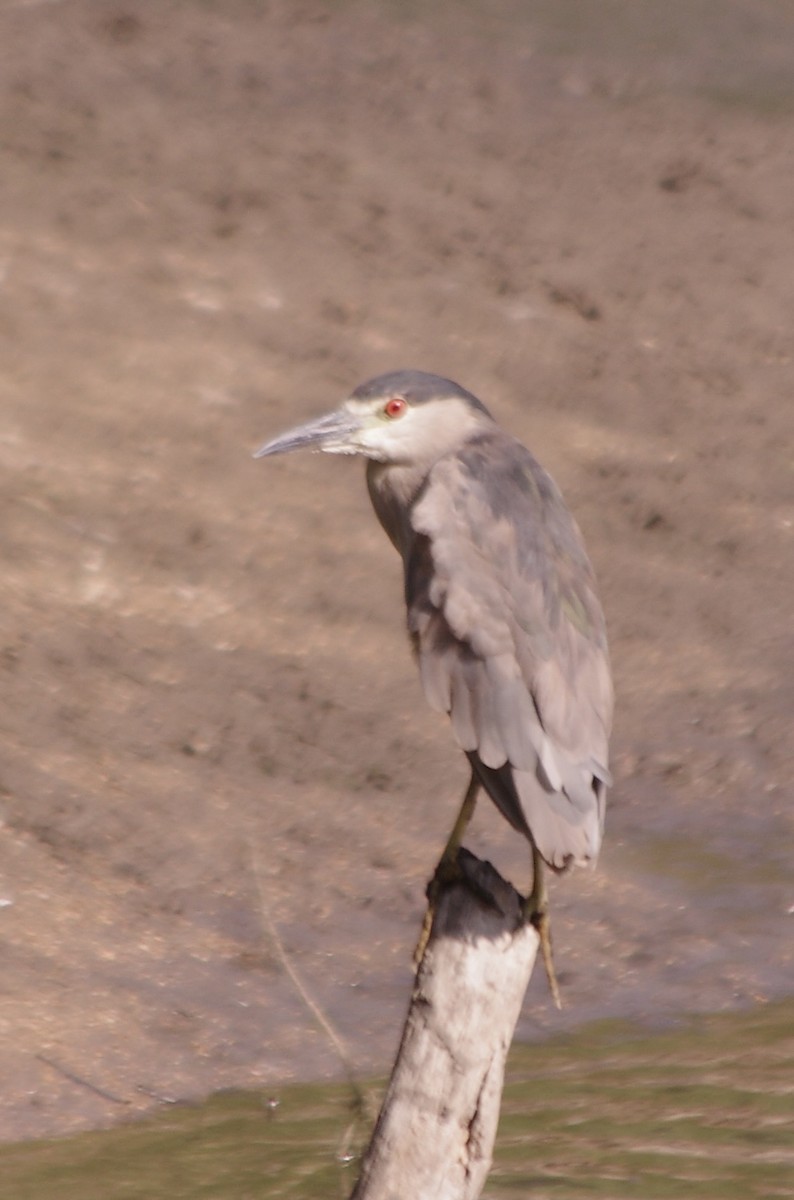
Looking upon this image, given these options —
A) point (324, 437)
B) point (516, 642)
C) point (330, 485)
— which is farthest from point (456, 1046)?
point (330, 485)

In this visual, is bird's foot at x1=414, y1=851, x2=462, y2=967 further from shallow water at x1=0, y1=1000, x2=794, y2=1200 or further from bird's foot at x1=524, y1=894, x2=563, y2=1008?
shallow water at x1=0, y1=1000, x2=794, y2=1200

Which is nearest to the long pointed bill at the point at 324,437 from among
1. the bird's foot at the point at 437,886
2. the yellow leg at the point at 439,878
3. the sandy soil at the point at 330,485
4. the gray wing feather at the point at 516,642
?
the gray wing feather at the point at 516,642

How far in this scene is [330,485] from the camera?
24.8 ft

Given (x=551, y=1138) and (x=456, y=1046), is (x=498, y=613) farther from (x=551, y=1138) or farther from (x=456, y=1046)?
(x=551, y=1138)

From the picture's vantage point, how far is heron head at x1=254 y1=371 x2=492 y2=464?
3.93 metres

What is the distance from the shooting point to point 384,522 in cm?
409

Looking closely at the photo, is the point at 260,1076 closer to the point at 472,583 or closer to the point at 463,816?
the point at 463,816

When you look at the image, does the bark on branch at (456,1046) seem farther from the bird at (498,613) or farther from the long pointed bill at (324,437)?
the long pointed bill at (324,437)

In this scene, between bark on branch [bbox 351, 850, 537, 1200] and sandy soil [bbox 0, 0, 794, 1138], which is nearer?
bark on branch [bbox 351, 850, 537, 1200]

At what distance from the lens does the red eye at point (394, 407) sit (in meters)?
3.94

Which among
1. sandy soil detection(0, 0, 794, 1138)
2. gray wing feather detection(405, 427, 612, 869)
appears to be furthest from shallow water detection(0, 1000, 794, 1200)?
gray wing feather detection(405, 427, 612, 869)

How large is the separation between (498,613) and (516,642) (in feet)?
0.22

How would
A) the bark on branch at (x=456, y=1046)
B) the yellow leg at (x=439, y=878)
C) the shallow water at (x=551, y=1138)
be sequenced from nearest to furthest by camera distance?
the bark on branch at (x=456, y=1046), the yellow leg at (x=439, y=878), the shallow water at (x=551, y=1138)

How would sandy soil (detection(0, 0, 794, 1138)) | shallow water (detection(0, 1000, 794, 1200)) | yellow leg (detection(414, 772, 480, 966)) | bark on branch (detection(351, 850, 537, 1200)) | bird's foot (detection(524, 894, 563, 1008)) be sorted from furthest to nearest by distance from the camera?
1. sandy soil (detection(0, 0, 794, 1138))
2. shallow water (detection(0, 1000, 794, 1200))
3. yellow leg (detection(414, 772, 480, 966))
4. bird's foot (detection(524, 894, 563, 1008))
5. bark on branch (detection(351, 850, 537, 1200))
